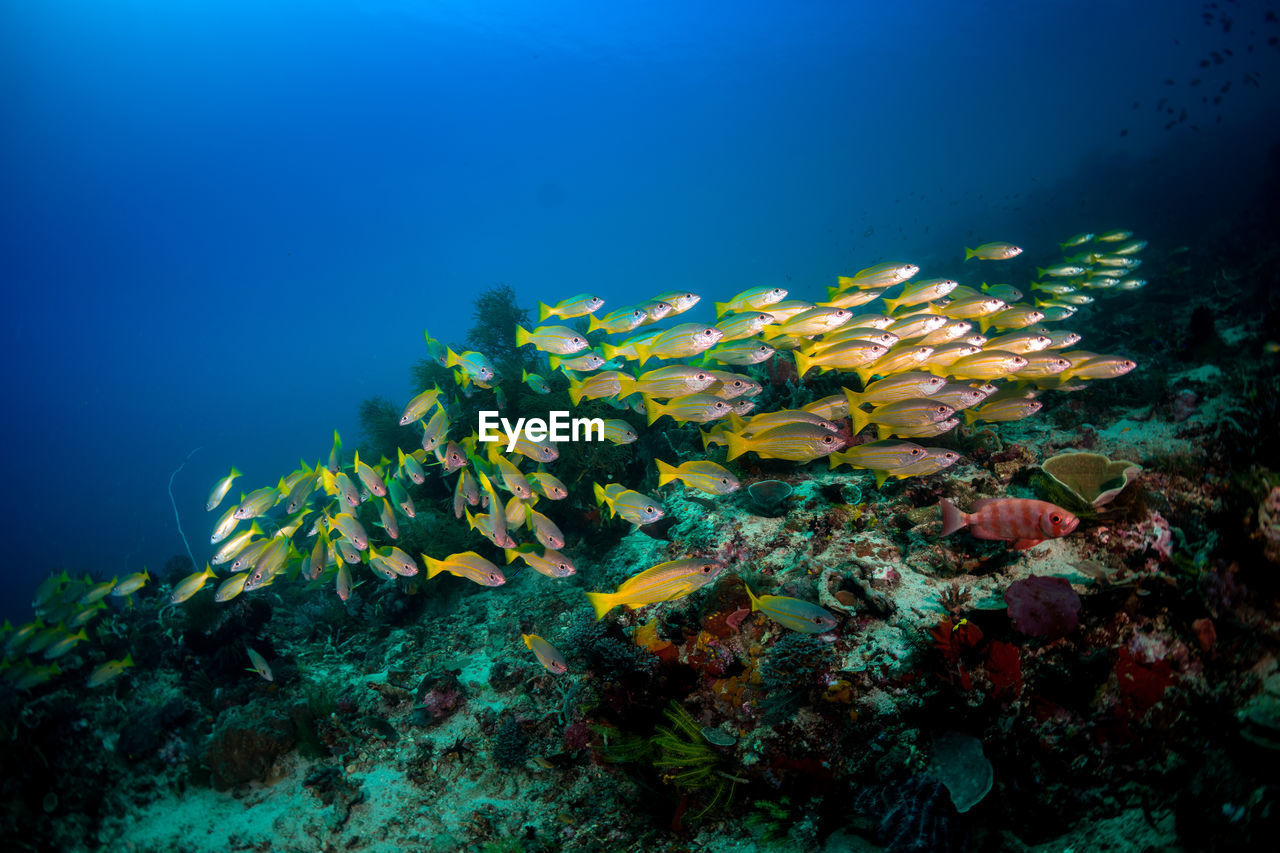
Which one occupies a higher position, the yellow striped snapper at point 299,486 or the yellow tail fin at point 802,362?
the yellow tail fin at point 802,362

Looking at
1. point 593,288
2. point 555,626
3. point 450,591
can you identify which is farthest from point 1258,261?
point 593,288

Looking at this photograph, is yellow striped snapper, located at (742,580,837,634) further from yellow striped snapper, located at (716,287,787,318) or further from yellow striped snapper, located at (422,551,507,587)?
yellow striped snapper, located at (716,287,787,318)

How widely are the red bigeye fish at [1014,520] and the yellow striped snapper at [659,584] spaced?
1789mm

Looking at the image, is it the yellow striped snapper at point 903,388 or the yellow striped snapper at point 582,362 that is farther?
the yellow striped snapper at point 582,362

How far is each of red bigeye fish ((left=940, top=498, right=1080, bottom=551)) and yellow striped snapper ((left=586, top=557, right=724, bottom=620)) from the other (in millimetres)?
1789

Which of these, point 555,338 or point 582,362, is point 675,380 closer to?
point 582,362

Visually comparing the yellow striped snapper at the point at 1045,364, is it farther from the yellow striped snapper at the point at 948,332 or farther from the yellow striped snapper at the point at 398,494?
the yellow striped snapper at the point at 398,494

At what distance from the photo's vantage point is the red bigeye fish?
316cm

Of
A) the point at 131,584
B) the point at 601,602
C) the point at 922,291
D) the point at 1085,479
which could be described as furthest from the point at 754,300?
the point at 131,584

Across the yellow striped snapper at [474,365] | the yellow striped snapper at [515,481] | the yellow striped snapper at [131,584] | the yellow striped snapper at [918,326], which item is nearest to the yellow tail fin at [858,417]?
the yellow striped snapper at [918,326]

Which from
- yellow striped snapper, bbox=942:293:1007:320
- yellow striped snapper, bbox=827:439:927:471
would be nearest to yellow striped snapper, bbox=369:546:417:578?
yellow striped snapper, bbox=827:439:927:471

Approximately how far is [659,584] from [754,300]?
4315mm

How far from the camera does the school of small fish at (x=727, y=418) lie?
4.12 metres

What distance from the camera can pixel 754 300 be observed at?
626 cm
